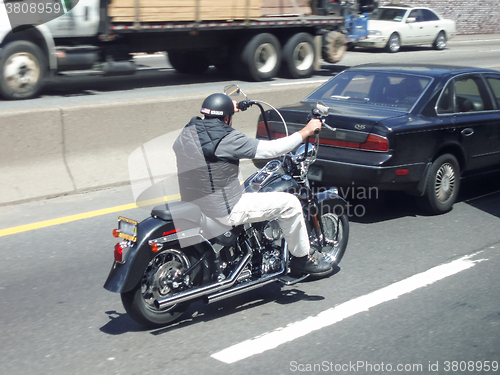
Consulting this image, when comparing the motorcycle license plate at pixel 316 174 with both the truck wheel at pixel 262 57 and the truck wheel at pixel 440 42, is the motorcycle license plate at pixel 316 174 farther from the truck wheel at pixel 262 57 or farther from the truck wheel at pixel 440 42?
the truck wheel at pixel 440 42

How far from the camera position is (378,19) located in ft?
89.5

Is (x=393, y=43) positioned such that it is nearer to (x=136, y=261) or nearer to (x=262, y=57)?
(x=262, y=57)

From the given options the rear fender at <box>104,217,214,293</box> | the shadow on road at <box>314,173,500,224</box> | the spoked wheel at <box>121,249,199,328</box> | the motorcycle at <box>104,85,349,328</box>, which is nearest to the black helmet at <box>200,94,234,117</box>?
the motorcycle at <box>104,85,349,328</box>

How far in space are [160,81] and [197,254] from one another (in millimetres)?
12156

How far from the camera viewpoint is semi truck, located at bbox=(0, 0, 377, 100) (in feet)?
36.9

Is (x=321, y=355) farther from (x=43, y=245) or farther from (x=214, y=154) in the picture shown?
(x=43, y=245)

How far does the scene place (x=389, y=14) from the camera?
27125mm

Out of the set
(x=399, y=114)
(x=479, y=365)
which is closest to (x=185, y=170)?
(x=479, y=365)

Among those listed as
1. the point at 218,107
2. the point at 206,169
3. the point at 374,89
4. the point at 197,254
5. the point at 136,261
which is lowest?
the point at 197,254

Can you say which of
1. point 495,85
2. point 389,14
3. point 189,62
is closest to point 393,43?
point 389,14

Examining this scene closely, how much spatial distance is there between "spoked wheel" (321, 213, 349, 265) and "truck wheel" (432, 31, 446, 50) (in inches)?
993

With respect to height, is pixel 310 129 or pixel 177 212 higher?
pixel 310 129

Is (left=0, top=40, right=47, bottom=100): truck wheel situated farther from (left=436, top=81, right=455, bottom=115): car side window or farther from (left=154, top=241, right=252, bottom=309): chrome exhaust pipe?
(left=154, top=241, right=252, bottom=309): chrome exhaust pipe

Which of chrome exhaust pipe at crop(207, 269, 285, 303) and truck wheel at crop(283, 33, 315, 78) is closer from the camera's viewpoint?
chrome exhaust pipe at crop(207, 269, 285, 303)
